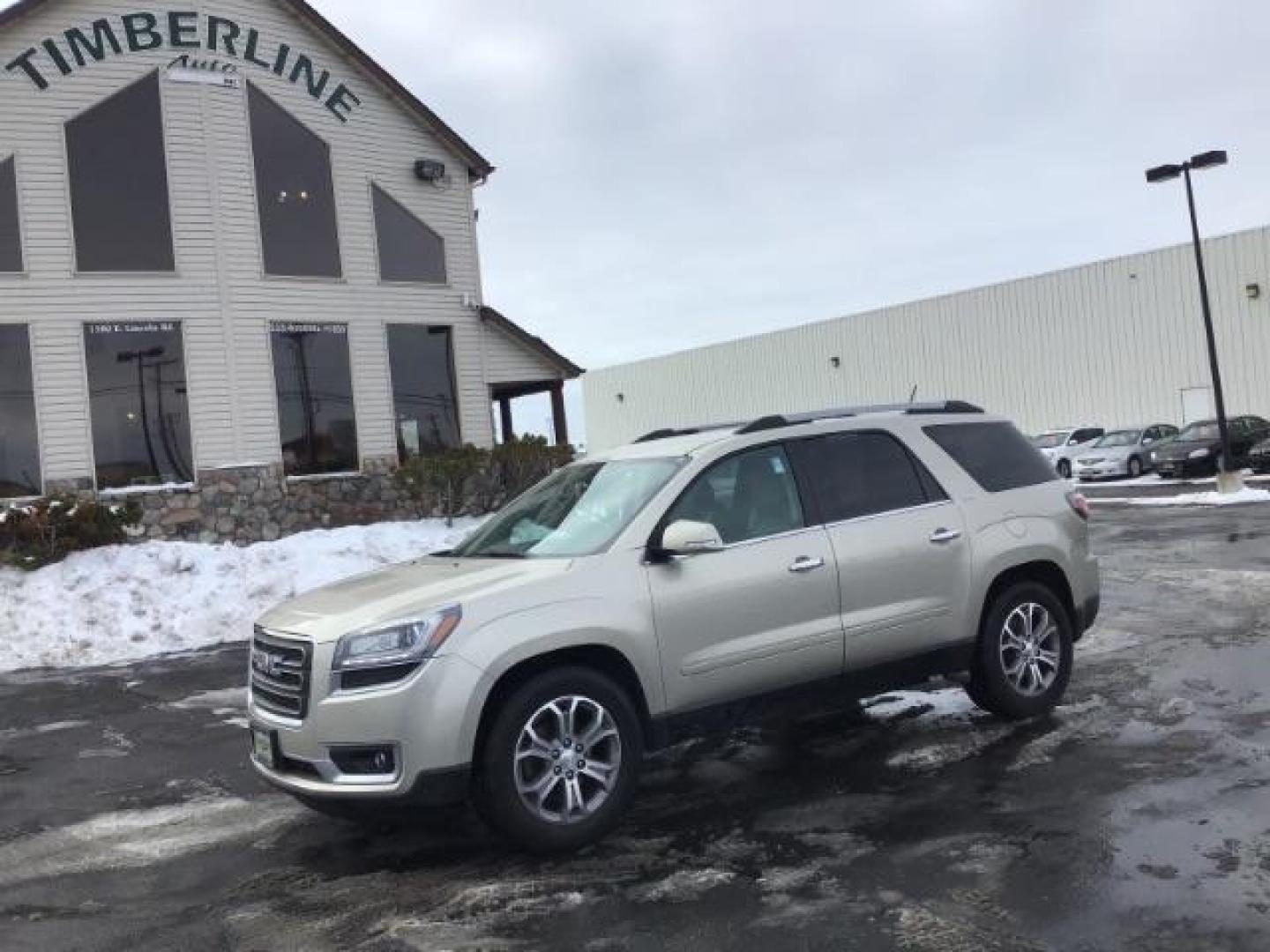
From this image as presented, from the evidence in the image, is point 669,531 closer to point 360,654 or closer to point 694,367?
point 360,654

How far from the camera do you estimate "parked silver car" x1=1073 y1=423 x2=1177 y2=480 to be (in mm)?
33812

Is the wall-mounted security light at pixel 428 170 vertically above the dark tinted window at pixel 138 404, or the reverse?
the wall-mounted security light at pixel 428 170

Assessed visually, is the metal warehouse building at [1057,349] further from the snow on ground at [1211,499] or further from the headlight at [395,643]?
the headlight at [395,643]

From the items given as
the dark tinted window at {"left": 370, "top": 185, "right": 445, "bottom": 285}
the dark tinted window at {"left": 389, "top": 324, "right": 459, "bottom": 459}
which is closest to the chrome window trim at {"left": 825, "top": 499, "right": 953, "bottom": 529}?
the dark tinted window at {"left": 389, "top": 324, "right": 459, "bottom": 459}

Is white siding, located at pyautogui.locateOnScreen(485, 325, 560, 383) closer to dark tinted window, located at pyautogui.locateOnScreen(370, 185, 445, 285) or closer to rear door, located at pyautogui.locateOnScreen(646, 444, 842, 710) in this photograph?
dark tinted window, located at pyautogui.locateOnScreen(370, 185, 445, 285)

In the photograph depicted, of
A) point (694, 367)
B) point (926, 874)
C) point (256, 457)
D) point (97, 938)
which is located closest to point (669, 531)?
point (926, 874)

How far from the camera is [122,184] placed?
17.2 m

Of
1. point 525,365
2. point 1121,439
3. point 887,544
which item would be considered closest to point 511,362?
point 525,365

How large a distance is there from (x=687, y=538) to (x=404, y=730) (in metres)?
1.49

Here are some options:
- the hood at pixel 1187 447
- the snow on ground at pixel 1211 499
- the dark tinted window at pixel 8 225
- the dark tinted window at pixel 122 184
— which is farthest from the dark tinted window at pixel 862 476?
the hood at pixel 1187 447

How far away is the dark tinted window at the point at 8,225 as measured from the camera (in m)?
16.2

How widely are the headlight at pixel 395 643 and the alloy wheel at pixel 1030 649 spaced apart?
3331 millimetres

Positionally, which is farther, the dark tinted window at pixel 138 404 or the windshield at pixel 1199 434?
the windshield at pixel 1199 434

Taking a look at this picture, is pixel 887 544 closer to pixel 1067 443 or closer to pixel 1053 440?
pixel 1067 443
